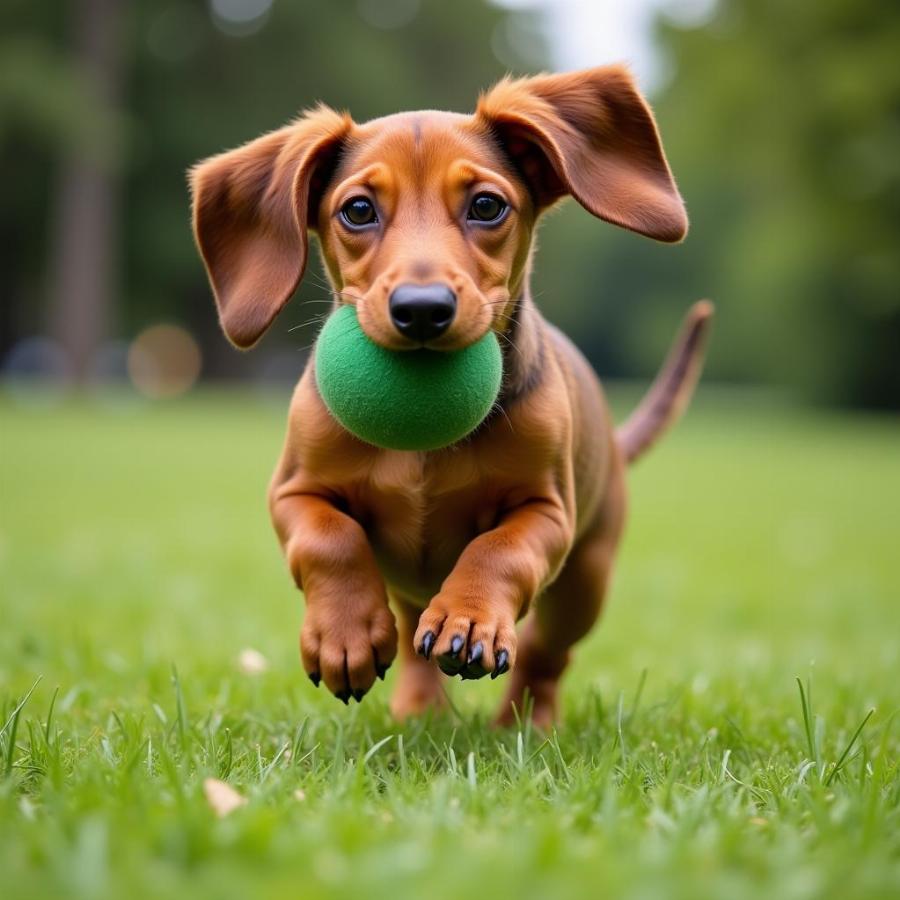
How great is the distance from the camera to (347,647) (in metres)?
2.67

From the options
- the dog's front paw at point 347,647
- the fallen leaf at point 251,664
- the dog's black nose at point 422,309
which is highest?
the dog's black nose at point 422,309

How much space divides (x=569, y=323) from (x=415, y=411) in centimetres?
4574

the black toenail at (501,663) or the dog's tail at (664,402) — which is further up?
the dog's tail at (664,402)

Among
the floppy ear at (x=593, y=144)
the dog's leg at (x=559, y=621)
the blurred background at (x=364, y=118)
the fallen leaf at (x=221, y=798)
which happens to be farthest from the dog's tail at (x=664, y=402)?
the blurred background at (x=364, y=118)

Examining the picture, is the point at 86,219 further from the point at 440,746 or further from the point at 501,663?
the point at 501,663

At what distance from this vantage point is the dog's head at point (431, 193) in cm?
289

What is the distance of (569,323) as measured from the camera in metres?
47.9

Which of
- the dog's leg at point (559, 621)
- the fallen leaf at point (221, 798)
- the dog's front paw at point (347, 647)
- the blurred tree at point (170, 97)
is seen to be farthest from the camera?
the blurred tree at point (170, 97)

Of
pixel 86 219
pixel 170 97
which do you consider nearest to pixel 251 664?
pixel 86 219

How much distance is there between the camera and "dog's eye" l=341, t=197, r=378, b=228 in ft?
9.76

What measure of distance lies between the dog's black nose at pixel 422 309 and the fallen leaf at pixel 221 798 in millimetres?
1025

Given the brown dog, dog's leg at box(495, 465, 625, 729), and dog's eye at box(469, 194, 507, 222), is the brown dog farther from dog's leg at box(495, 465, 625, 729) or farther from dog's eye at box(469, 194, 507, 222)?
dog's leg at box(495, 465, 625, 729)

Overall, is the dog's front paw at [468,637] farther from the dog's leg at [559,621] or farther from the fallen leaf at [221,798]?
the dog's leg at [559,621]

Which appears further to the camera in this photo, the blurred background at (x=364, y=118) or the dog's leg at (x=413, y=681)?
the blurred background at (x=364, y=118)
